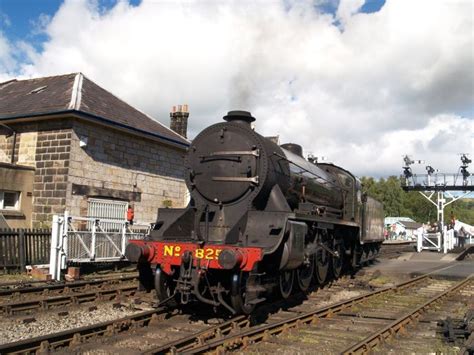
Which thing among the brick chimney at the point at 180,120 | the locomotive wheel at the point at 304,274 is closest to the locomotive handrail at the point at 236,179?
the locomotive wheel at the point at 304,274

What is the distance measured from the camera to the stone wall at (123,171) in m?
14.9

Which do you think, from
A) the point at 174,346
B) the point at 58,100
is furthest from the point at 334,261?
the point at 58,100

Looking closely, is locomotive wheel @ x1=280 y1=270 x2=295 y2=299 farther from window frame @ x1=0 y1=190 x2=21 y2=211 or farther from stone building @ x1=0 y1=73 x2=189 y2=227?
window frame @ x1=0 y1=190 x2=21 y2=211

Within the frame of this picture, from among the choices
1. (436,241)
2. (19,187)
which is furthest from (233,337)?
(436,241)

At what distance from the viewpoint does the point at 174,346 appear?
5348 millimetres

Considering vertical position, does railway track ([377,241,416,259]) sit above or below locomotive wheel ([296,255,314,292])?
above

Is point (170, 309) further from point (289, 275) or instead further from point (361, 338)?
point (361, 338)

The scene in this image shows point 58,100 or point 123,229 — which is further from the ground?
point 58,100

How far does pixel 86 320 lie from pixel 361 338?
13.2 feet

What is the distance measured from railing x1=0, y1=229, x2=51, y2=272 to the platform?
9.45m

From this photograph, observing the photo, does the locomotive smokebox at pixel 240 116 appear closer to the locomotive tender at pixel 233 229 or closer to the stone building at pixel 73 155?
the locomotive tender at pixel 233 229

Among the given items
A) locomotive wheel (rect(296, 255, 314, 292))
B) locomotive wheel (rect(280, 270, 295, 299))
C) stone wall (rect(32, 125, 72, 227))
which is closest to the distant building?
stone wall (rect(32, 125, 72, 227))

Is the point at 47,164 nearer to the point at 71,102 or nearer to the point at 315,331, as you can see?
the point at 71,102

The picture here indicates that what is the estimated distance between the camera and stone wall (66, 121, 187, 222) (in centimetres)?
1491
